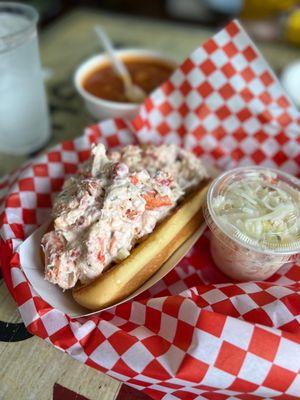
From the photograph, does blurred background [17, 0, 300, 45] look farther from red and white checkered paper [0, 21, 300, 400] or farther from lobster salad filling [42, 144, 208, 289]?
lobster salad filling [42, 144, 208, 289]

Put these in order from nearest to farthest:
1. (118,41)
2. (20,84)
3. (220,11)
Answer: (20,84), (118,41), (220,11)

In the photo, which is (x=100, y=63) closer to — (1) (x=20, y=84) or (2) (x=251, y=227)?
(1) (x=20, y=84)

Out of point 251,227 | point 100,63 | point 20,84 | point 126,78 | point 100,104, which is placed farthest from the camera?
point 100,63

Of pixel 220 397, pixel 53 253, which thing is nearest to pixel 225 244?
pixel 220 397

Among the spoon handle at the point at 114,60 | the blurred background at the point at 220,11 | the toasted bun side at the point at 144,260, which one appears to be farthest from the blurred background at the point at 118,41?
the toasted bun side at the point at 144,260

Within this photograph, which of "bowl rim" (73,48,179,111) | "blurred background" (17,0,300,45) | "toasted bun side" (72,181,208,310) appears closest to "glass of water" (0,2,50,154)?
"bowl rim" (73,48,179,111)

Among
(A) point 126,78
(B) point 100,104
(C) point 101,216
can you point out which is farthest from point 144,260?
(A) point 126,78
